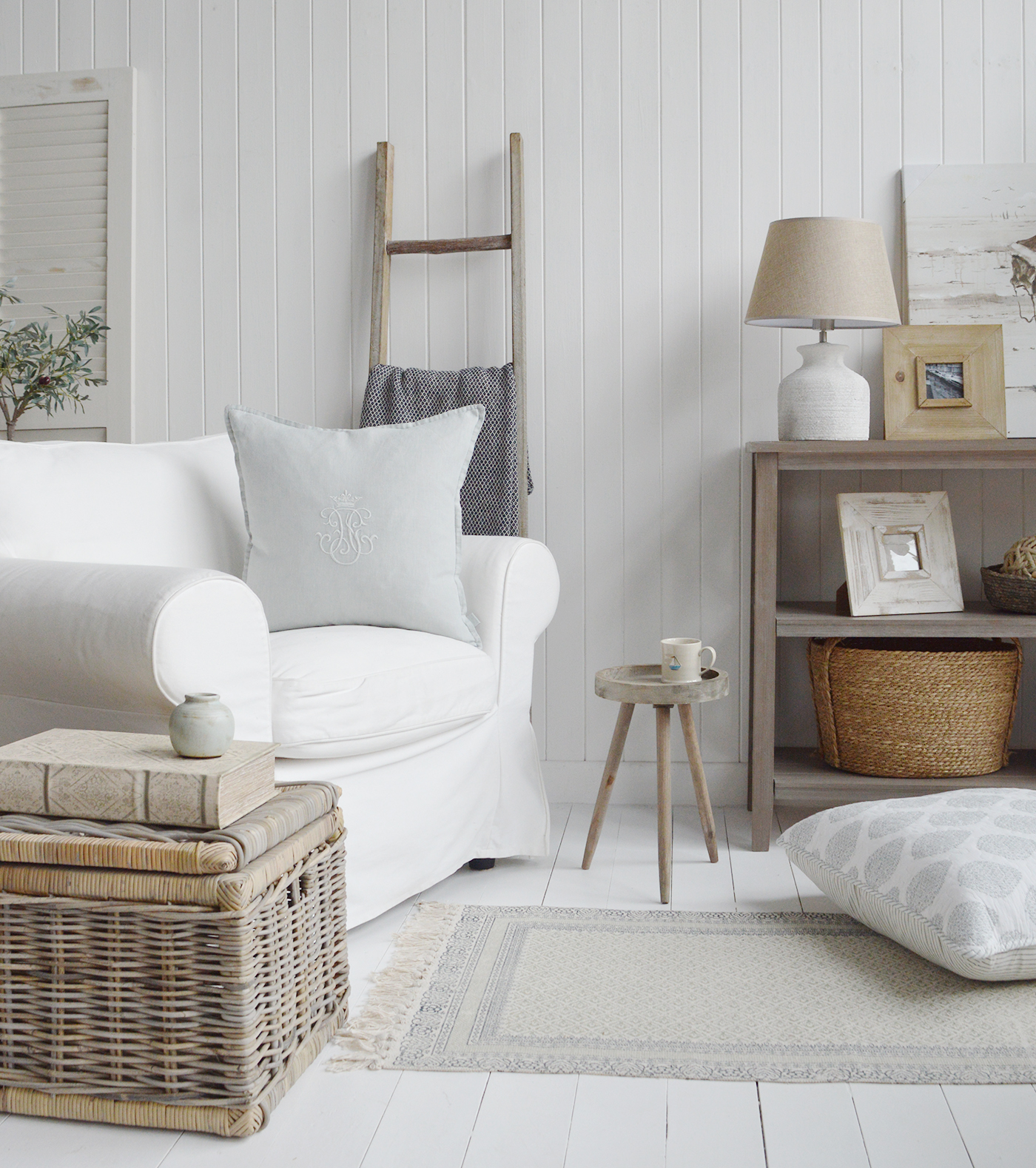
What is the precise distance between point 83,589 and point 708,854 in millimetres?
1341

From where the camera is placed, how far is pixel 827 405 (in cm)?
233

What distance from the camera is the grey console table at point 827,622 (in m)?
2.26

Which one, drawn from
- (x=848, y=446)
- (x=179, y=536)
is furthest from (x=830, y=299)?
(x=179, y=536)

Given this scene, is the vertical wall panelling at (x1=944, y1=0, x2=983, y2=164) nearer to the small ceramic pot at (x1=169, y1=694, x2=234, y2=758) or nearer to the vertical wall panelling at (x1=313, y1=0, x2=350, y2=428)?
the vertical wall panelling at (x1=313, y1=0, x2=350, y2=428)

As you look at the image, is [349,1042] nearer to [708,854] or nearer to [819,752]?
[708,854]

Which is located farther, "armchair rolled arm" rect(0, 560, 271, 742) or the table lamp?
the table lamp

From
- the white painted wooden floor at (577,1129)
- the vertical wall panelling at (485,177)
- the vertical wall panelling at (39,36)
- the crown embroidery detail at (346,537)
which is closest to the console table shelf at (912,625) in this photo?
the crown embroidery detail at (346,537)

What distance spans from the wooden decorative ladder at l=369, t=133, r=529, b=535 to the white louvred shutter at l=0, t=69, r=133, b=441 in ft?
2.19

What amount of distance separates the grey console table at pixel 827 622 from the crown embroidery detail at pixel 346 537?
0.82m

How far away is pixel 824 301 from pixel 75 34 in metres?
2.05

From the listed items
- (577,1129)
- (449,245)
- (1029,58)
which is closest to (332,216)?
(449,245)

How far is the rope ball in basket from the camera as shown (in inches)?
90.8

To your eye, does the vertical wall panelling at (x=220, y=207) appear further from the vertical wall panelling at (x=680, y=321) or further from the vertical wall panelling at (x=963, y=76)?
the vertical wall panelling at (x=963, y=76)

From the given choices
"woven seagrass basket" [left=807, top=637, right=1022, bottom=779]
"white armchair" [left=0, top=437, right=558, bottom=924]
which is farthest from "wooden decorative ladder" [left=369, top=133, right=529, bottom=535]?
"woven seagrass basket" [left=807, top=637, right=1022, bottom=779]
